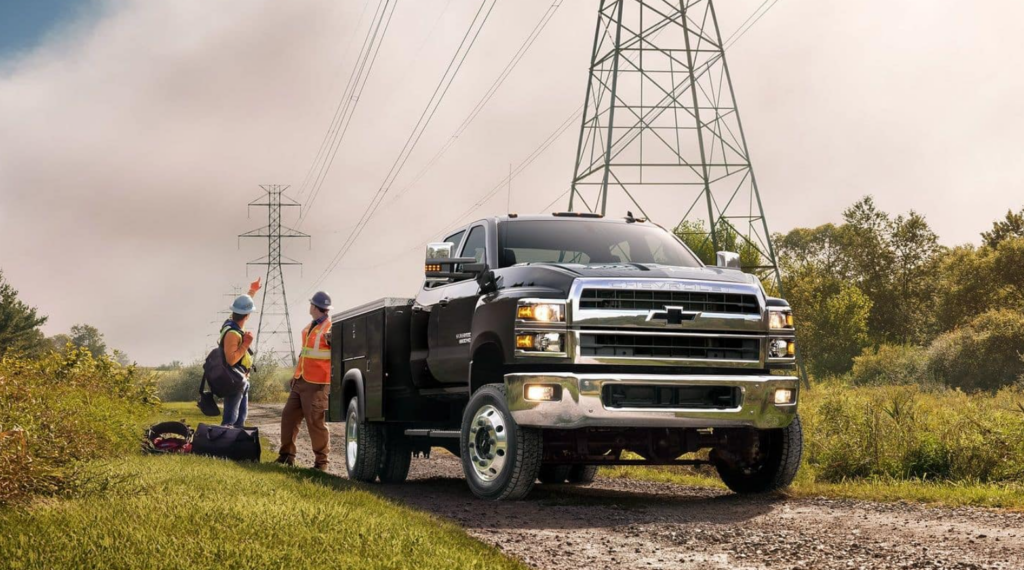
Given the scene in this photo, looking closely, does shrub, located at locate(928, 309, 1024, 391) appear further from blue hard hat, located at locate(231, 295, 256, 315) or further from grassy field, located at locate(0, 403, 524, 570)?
grassy field, located at locate(0, 403, 524, 570)

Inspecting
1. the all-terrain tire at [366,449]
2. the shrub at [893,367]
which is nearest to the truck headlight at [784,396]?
the all-terrain tire at [366,449]

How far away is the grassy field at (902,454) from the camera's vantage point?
407 inches

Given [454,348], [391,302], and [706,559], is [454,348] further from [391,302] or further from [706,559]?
[706,559]

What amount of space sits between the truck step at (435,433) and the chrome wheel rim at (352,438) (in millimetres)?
876

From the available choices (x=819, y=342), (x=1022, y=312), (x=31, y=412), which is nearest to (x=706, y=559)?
(x=31, y=412)

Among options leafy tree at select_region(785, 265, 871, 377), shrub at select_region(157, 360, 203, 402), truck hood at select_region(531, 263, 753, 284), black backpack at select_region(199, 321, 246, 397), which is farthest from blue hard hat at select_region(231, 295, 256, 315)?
leafy tree at select_region(785, 265, 871, 377)

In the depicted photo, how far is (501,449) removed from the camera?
9266mm

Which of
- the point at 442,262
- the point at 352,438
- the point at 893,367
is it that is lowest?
the point at 352,438

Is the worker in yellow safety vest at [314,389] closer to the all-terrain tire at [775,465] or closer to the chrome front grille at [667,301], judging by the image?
the all-terrain tire at [775,465]

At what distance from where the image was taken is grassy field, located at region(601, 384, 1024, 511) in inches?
407

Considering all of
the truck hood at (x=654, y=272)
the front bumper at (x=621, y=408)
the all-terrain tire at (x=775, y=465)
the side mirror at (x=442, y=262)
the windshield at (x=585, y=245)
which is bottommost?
the all-terrain tire at (x=775, y=465)

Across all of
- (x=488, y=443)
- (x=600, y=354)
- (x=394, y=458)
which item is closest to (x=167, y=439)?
(x=394, y=458)

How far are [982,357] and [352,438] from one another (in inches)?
1674

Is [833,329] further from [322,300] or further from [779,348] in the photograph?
[779,348]
